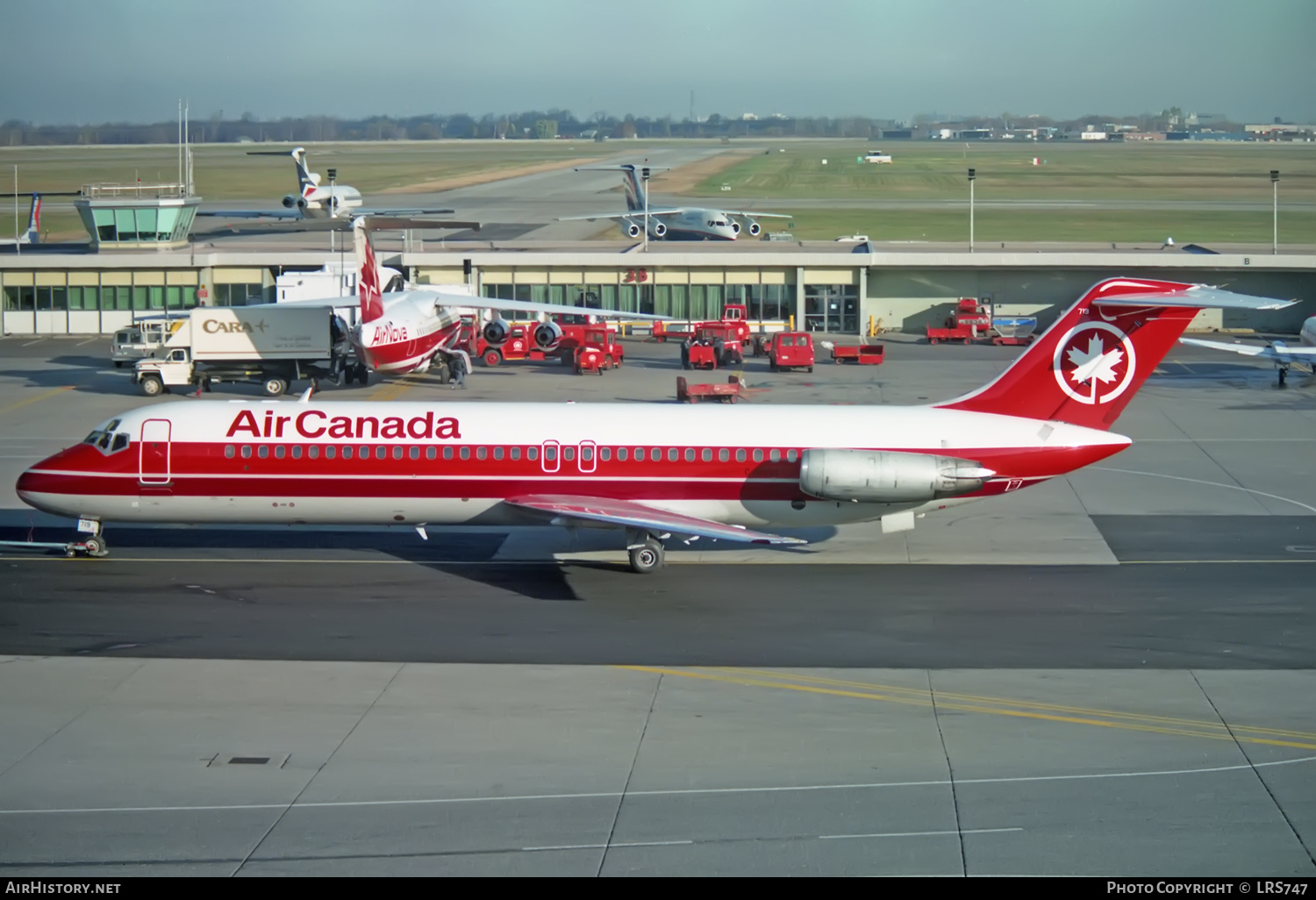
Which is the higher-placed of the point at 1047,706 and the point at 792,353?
the point at 792,353

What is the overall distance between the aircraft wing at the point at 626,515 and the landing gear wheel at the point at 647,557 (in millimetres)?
801

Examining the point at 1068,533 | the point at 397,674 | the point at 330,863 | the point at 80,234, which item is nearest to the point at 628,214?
the point at 80,234

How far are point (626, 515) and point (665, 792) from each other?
1062 centimetres

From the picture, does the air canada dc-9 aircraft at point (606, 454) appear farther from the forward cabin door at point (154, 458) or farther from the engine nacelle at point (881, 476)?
the engine nacelle at point (881, 476)

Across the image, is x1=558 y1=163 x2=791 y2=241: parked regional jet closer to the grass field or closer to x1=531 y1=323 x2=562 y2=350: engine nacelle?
the grass field

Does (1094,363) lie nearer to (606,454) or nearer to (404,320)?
(606,454)

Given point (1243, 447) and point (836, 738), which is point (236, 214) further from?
point (836, 738)

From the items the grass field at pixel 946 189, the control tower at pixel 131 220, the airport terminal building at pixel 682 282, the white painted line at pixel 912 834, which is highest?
the grass field at pixel 946 189

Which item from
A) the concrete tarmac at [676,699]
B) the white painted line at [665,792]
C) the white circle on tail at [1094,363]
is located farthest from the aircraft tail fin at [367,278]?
the white painted line at [665,792]

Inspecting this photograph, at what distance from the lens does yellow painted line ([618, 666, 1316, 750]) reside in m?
20.9

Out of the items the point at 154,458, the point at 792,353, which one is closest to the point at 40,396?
the point at 154,458

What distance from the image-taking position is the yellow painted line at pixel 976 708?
2088 cm

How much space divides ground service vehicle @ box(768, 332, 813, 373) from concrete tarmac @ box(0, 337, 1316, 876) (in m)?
24.0

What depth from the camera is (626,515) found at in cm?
2891
